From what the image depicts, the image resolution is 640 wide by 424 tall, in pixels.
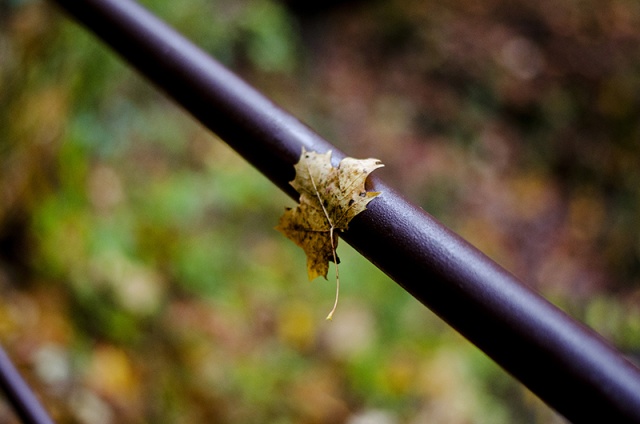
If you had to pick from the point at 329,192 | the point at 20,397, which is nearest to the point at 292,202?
the point at 20,397

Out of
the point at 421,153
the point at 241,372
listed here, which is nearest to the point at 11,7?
the point at 241,372

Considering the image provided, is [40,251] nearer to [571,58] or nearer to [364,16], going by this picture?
[364,16]

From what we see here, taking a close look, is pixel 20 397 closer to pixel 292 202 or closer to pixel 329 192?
pixel 329 192

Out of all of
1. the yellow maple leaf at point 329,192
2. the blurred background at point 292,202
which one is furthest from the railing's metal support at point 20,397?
the blurred background at point 292,202

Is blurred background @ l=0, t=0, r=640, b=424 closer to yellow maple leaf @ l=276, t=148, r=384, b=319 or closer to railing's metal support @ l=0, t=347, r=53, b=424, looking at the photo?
railing's metal support @ l=0, t=347, r=53, b=424

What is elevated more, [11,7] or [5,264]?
[11,7]

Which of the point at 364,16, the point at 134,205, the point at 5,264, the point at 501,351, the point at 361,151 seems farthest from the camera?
the point at 364,16

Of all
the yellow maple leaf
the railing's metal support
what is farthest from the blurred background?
the yellow maple leaf
